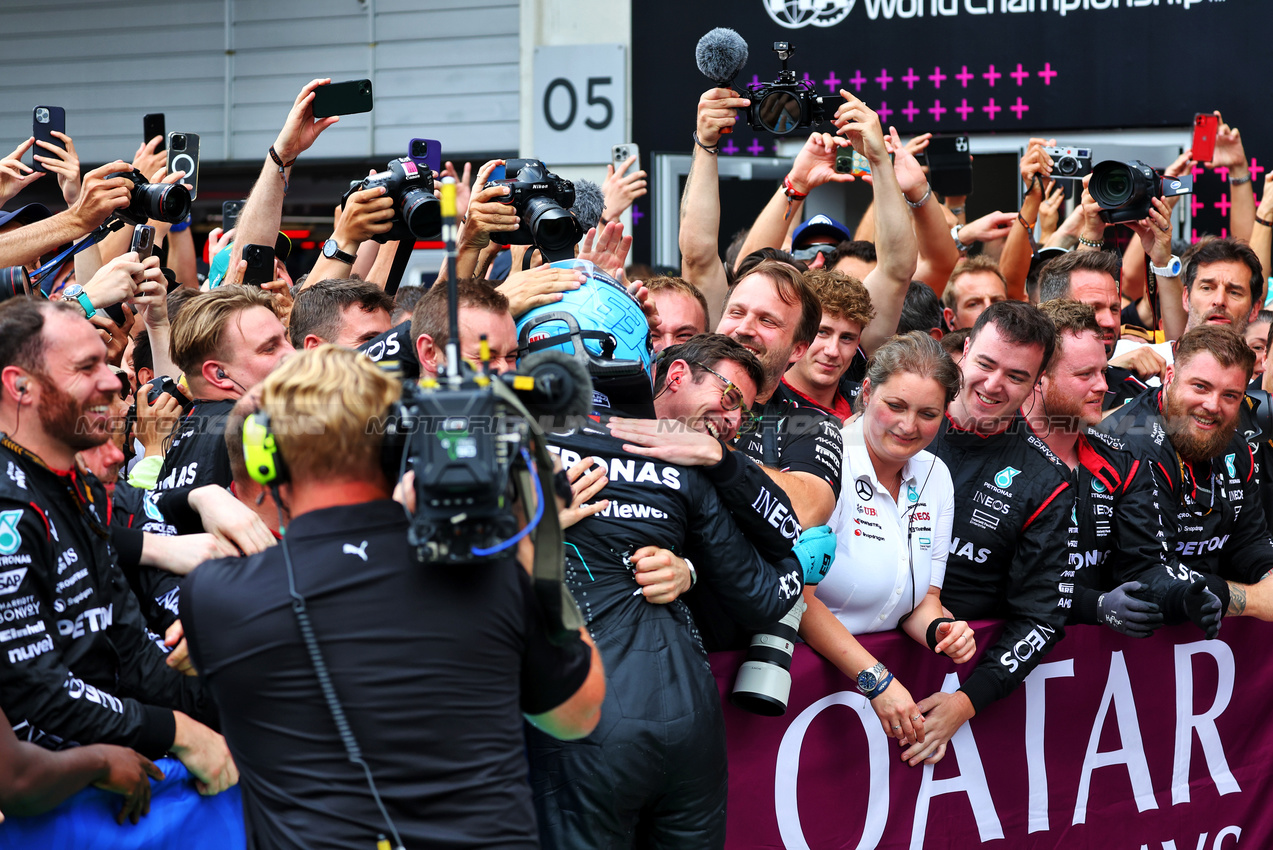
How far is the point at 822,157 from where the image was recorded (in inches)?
216

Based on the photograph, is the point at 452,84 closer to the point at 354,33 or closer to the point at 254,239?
the point at 354,33

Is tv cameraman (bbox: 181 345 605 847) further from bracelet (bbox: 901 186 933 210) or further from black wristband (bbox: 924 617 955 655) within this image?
bracelet (bbox: 901 186 933 210)

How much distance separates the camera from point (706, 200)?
16.6 ft

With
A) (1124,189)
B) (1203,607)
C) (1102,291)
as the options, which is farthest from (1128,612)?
(1124,189)

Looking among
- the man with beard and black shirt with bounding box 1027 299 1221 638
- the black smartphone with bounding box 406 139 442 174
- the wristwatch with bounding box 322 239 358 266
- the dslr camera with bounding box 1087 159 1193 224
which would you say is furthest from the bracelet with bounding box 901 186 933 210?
the wristwatch with bounding box 322 239 358 266

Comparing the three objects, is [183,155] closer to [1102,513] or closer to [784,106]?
[784,106]

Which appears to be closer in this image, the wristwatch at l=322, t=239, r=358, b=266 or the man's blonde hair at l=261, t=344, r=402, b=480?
the man's blonde hair at l=261, t=344, r=402, b=480

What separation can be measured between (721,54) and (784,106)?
39cm

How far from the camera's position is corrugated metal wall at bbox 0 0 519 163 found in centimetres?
1203

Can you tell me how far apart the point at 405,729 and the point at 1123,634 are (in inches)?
119

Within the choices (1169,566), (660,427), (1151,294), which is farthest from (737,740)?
(1151,294)

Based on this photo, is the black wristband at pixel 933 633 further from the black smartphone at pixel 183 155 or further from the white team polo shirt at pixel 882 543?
the black smartphone at pixel 183 155

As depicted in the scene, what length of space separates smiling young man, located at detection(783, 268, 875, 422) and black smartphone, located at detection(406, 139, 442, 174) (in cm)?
153

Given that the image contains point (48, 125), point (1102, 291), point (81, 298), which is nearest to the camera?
point (81, 298)
